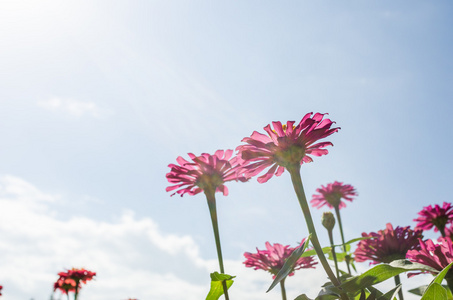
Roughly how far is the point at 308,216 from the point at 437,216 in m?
2.68

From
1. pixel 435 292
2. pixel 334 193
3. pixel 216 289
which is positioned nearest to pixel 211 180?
pixel 216 289

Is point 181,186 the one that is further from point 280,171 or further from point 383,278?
point 383,278

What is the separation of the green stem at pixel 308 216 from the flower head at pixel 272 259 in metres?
1.12

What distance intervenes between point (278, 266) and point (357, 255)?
1.77 ft

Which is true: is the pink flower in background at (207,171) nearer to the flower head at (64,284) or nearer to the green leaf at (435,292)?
the green leaf at (435,292)

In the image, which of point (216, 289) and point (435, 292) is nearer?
point (435, 292)

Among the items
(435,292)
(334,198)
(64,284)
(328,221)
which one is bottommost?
(435,292)

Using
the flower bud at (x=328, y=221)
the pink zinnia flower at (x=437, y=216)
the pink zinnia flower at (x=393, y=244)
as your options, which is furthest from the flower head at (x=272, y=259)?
the pink zinnia flower at (x=437, y=216)

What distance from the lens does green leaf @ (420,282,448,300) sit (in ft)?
3.56

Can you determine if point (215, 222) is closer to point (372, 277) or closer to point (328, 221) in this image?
point (372, 277)

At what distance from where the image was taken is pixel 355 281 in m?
1.20

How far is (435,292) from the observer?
1100 millimetres

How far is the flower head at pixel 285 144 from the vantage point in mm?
1419

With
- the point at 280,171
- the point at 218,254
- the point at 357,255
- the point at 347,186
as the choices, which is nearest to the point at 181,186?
the point at 218,254
